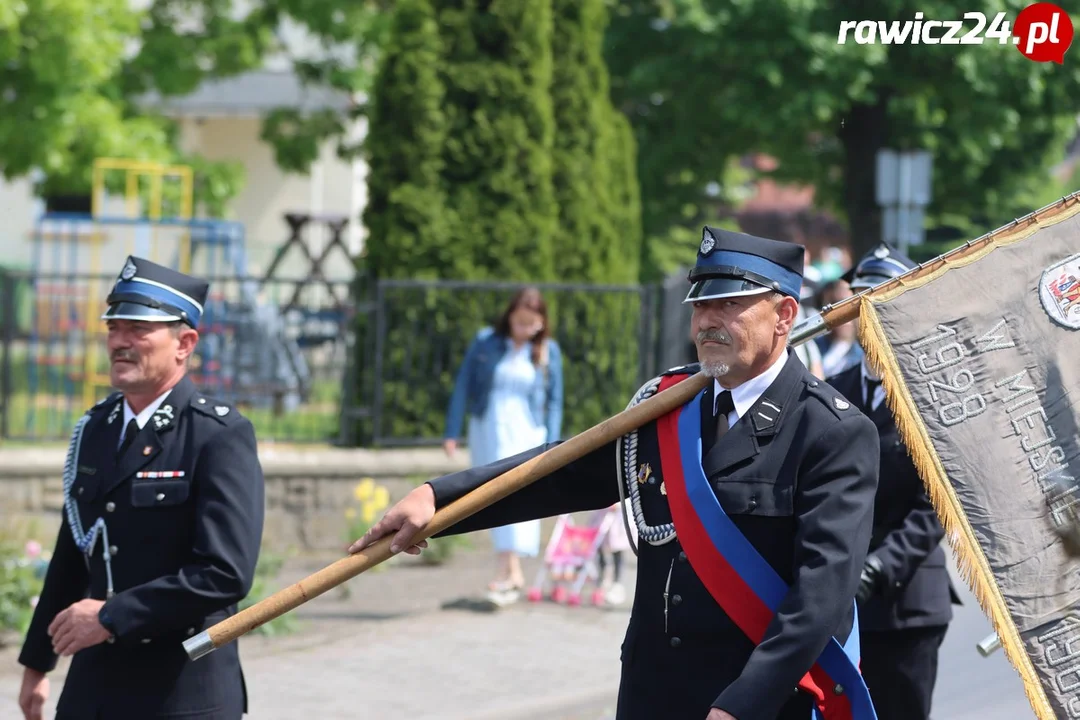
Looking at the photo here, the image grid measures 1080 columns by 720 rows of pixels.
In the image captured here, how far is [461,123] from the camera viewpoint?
539 inches

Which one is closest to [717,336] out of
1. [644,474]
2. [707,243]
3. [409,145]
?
[707,243]

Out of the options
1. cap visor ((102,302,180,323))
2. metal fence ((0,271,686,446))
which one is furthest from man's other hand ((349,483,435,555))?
metal fence ((0,271,686,446))

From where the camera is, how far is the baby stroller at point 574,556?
10.4m

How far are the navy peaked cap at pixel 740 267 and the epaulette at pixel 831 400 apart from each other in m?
0.21

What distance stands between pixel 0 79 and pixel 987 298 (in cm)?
1637

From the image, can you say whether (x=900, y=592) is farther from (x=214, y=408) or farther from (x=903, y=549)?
(x=214, y=408)

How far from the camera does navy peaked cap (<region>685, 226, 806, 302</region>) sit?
11.9 feet

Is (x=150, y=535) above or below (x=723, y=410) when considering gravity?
below

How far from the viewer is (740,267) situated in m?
3.65

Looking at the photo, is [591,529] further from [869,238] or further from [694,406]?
[869,238]

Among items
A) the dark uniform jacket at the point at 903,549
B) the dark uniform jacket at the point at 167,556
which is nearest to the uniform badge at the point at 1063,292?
the dark uniform jacket at the point at 903,549

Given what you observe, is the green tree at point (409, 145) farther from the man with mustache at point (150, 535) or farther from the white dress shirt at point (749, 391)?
the white dress shirt at point (749, 391)

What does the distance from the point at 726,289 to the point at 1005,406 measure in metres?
0.81

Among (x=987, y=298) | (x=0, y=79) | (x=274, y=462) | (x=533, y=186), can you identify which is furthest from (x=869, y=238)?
(x=987, y=298)
